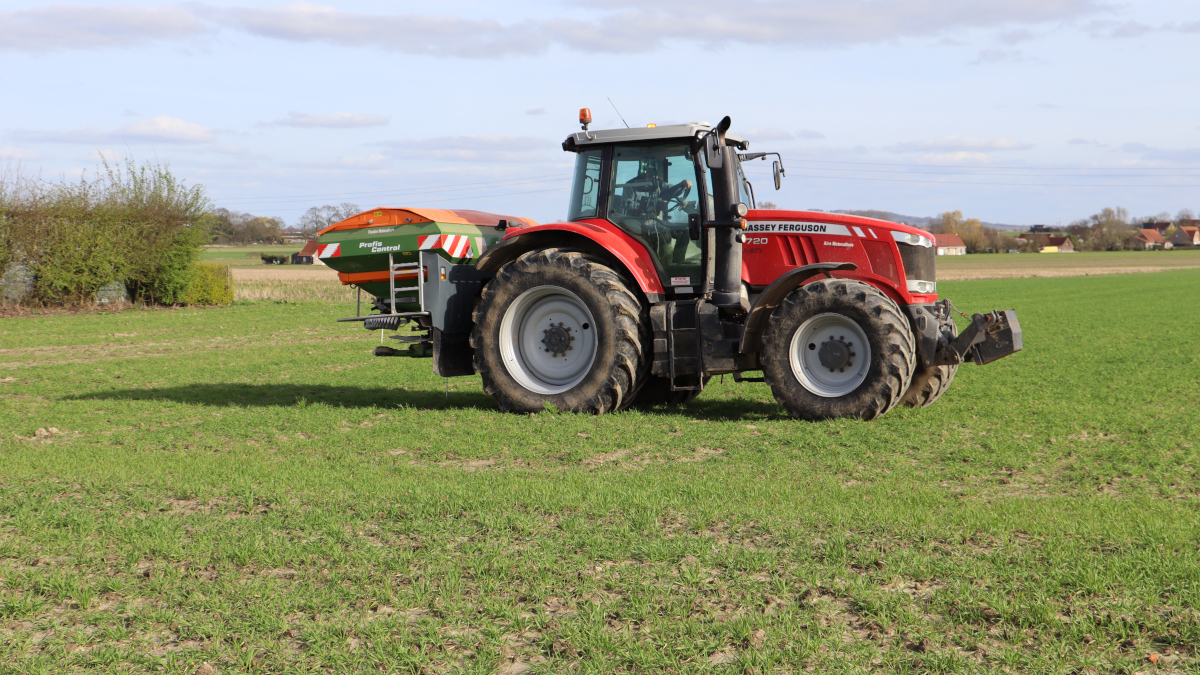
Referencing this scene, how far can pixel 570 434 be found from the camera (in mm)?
8273

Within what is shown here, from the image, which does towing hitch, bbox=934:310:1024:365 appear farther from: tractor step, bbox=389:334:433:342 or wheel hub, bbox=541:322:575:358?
tractor step, bbox=389:334:433:342

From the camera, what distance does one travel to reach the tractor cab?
8922 millimetres

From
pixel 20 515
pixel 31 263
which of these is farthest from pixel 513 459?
pixel 31 263

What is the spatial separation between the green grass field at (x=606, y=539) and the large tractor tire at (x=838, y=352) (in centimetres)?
29

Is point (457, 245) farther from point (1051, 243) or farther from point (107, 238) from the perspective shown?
point (1051, 243)

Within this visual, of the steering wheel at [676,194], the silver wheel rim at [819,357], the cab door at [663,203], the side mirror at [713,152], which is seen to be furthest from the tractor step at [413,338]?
the silver wheel rim at [819,357]

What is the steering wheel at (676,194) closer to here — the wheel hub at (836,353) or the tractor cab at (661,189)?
the tractor cab at (661,189)

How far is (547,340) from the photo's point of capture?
9578 millimetres

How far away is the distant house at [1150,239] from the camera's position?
117812mm

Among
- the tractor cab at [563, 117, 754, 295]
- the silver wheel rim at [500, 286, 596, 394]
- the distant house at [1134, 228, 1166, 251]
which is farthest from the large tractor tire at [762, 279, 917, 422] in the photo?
the distant house at [1134, 228, 1166, 251]

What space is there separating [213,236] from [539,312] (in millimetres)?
23569

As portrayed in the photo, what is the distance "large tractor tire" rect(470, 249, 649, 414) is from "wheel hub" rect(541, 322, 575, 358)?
1 cm

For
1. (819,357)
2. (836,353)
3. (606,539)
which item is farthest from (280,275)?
(606,539)

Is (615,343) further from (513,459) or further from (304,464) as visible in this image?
(304,464)
